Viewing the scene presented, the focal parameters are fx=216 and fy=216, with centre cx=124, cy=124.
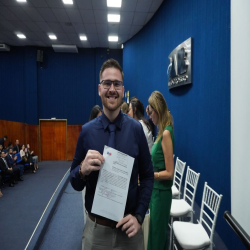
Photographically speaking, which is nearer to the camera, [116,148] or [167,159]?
[116,148]

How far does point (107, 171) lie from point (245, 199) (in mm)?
543

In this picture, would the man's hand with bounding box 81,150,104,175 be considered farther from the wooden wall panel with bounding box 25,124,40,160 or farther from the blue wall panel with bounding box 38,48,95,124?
the wooden wall panel with bounding box 25,124,40,160

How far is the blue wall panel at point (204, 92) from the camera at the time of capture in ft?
7.27

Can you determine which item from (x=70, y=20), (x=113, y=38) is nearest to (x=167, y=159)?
(x=70, y=20)

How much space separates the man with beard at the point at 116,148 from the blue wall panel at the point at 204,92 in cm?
146

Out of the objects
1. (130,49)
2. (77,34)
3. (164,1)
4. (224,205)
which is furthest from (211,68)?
(77,34)

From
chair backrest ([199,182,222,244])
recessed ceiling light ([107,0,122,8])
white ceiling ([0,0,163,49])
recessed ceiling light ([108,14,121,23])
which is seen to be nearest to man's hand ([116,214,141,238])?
chair backrest ([199,182,222,244])

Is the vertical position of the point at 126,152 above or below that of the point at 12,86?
below

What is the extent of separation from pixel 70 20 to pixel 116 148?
5.92 metres

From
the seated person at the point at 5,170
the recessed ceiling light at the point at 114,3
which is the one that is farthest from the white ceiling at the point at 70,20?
the seated person at the point at 5,170

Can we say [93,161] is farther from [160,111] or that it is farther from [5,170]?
[5,170]

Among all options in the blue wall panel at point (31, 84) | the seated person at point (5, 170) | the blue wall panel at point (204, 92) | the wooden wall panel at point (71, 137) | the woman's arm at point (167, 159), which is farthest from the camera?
the wooden wall panel at point (71, 137)

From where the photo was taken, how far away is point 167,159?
68.0 inches

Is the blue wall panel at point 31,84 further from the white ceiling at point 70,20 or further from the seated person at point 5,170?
the seated person at point 5,170
